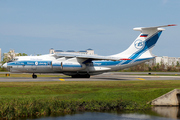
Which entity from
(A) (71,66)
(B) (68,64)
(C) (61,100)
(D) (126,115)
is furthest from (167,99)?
(B) (68,64)

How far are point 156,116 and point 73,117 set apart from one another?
19.9 ft

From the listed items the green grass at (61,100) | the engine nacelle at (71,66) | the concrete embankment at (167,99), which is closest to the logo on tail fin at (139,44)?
the engine nacelle at (71,66)

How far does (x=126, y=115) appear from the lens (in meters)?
17.5

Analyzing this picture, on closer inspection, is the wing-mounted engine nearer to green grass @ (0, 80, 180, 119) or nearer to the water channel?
green grass @ (0, 80, 180, 119)

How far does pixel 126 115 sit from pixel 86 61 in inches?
833

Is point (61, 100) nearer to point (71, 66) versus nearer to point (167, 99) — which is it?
point (167, 99)

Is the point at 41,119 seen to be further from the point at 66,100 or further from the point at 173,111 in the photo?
the point at 173,111

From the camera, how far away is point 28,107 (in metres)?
17.0

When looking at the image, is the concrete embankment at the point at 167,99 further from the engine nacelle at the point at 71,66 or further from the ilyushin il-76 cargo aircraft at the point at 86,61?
the engine nacelle at the point at 71,66

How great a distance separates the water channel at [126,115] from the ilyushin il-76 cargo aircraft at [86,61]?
1735 cm

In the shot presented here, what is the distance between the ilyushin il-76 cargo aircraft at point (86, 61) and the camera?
36.2 metres

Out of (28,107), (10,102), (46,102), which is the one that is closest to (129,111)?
(46,102)

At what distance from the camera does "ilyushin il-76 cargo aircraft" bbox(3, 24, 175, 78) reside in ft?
119

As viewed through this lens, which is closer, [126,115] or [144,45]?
[126,115]
